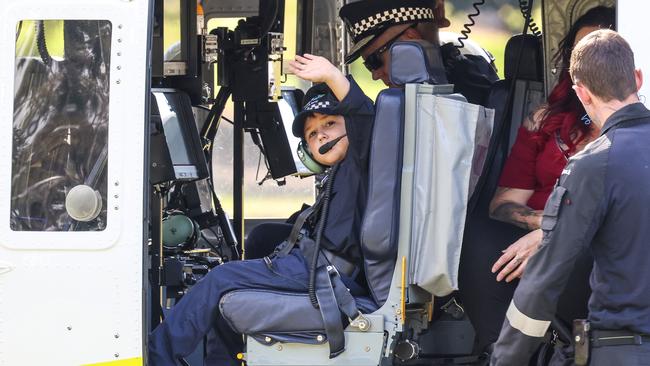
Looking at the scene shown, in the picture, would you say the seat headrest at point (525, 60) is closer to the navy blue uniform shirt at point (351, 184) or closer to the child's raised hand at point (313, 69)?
the navy blue uniform shirt at point (351, 184)

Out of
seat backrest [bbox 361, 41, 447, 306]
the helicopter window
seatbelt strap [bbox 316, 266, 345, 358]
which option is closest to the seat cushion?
seatbelt strap [bbox 316, 266, 345, 358]

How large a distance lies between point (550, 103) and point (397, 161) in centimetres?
70

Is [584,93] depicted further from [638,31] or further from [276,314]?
[276,314]

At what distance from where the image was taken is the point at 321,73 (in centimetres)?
400

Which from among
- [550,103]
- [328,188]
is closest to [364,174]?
[328,188]

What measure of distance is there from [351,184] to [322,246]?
248 mm

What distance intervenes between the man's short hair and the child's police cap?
3.47 feet

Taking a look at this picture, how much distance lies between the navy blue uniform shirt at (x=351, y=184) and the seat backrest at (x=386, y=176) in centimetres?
9

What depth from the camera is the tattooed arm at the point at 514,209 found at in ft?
13.4

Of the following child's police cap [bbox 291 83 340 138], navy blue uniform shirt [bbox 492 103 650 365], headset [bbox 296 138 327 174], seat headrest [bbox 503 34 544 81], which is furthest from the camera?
seat headrest [bbox 503 34 544 81]

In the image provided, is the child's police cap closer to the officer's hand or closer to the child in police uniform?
the child in police uniform

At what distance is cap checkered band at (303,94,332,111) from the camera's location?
4188 mm

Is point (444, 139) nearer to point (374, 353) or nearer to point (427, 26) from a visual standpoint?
point (374, 353)

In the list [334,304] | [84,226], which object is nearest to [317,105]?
[334,304]
